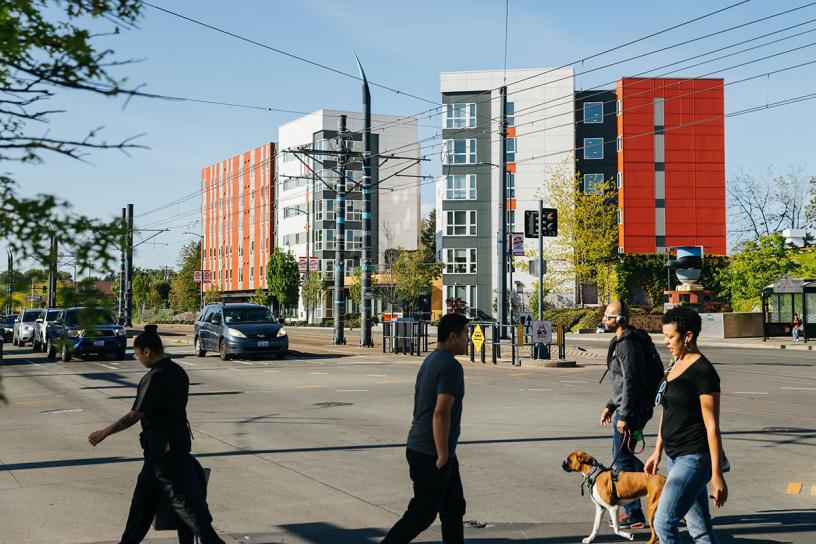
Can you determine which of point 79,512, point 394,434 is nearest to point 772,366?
point 394,434

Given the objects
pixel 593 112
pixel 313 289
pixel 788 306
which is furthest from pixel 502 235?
pixel 313 289

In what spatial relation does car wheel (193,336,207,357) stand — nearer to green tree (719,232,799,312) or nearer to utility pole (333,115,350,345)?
utility pole (333,115,350,345)

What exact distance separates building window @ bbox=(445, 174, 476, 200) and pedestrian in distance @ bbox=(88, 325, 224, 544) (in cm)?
7323

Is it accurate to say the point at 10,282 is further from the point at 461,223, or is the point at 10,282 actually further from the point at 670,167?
the point at 670,167

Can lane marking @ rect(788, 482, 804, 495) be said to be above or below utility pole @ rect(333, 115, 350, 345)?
below

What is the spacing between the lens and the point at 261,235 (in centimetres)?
10162

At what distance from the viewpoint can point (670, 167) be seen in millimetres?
78125

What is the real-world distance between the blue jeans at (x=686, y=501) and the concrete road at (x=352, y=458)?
173cm

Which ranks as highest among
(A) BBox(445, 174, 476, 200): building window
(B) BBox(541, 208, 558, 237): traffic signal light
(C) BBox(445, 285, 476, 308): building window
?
(A) BBox(445, 174, 476, 200): building window

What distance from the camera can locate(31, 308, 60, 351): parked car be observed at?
120 ft

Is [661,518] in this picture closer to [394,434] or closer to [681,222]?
[394,434]

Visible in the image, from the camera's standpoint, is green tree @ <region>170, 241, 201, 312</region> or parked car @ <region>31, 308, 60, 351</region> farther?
green tree @ <region>170, 241, 201, 312</region>

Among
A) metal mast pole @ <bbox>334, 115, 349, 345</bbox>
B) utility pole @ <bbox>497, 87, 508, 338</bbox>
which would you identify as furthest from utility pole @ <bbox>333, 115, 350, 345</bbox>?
utility pole @ <bbox>497, 87, 508, 338</bbox>

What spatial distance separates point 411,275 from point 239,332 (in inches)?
1964
